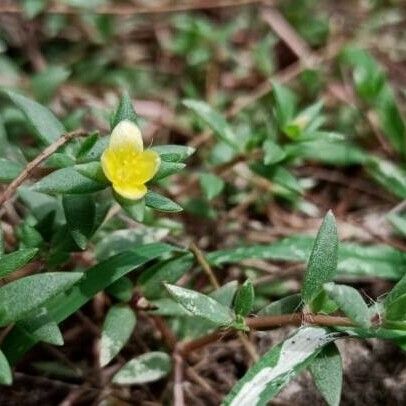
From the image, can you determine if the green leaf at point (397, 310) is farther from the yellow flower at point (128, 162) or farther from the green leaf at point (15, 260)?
the green leaf at point (15, 260)

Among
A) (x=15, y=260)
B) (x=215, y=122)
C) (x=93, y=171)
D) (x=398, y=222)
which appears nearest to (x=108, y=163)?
(x=93, y=171)

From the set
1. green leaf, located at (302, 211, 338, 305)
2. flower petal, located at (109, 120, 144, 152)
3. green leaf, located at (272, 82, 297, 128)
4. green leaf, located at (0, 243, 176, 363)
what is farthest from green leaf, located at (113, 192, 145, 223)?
green leaf, located at (272, 82, 297, 128)

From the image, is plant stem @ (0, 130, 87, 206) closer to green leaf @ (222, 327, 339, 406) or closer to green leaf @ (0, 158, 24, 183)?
green leaf @ (0, 158, 24, 183)

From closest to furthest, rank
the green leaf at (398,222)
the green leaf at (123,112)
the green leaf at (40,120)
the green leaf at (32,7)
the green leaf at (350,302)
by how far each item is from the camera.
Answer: the green leaf at (350,302) < the green leaf at (123,112) < the green leaf at (40,120) < the green leaf at (398,222) < the green leaf at (32,7)

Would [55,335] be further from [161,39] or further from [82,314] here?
[161,39]

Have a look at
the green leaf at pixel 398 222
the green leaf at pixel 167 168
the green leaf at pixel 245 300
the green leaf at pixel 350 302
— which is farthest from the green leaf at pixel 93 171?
the green leaf at pixel 398 222

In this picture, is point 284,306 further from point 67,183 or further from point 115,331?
point 67,183
